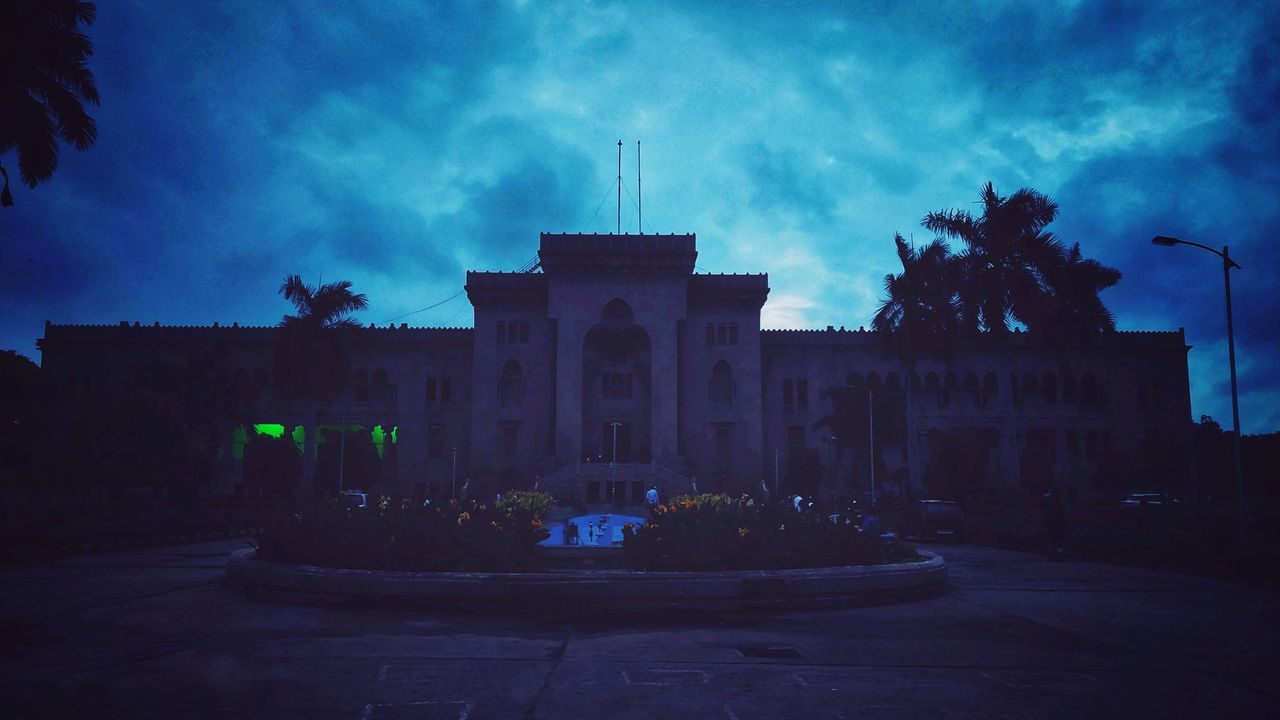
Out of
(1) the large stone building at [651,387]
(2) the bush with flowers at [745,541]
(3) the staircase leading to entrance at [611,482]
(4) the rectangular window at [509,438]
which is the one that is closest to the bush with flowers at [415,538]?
(2) the bush with flowers at [745,541]

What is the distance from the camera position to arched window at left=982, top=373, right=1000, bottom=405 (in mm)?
63812

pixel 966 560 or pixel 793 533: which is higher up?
pixel 793 533

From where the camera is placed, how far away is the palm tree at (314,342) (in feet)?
149

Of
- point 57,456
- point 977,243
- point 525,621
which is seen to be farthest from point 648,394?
point 525,621

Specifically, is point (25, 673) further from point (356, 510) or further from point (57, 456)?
point (57, 456)

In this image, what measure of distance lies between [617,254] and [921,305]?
2397 cm

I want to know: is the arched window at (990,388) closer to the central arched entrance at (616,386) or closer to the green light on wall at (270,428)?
the central arched entrance at (616,386)

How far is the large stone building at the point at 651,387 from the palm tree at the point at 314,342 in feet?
35.7

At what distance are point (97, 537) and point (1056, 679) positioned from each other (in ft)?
82.8

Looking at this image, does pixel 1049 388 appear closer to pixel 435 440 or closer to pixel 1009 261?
pixel 1009 261

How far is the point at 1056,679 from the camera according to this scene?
806cm

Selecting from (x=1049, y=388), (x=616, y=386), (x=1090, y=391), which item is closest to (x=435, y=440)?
(x=616, y=386)

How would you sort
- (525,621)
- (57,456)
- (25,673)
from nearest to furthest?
(25,673), (525,621), (57,456)

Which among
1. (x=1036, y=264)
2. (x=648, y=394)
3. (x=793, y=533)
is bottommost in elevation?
(x=793, y=533)
